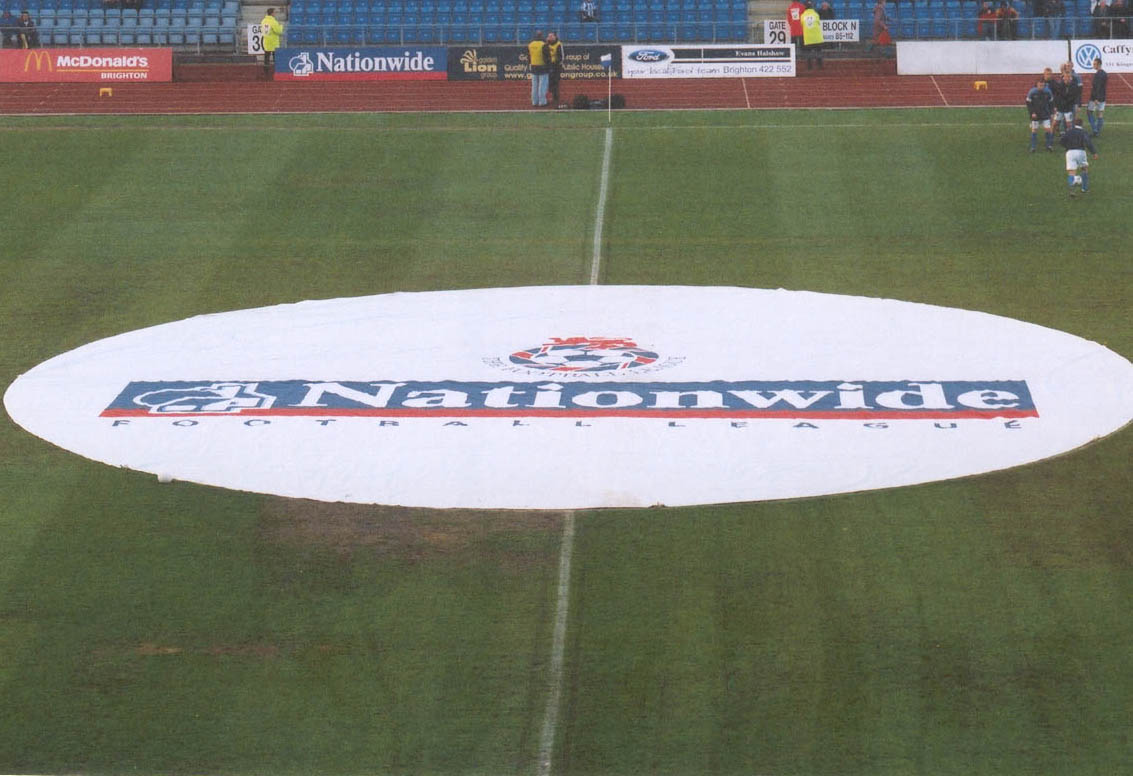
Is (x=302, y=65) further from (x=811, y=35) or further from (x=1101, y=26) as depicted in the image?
(x=1101, y=26)

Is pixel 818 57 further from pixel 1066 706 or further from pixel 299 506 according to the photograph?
pixel 1066 706

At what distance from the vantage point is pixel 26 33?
46594mm

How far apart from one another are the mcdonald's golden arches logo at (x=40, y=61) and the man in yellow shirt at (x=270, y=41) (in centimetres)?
525

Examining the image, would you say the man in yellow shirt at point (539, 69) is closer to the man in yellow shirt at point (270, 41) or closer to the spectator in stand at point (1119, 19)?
the man in yellow shirt at point (270, 41)

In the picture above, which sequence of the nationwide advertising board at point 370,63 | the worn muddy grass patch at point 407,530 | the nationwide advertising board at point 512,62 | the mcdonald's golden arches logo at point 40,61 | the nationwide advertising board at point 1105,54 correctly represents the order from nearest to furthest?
the worn muddy grass patch at point 407,530 → the nationwide advertising board at point 1105,54 → the nationwide advertising board at point 512,62 → the nationwide advertising board at point 370,63 → the mcdonald's golden arches logo at point 40,61

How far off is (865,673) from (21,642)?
598 cm

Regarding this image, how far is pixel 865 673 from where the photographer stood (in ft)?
39.5

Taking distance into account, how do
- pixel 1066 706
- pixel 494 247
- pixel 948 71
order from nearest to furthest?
pixel 1066 706, pixel 494 247, pixel 948 71

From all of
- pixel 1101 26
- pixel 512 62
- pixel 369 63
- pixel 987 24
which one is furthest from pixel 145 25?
pixel 1101 26

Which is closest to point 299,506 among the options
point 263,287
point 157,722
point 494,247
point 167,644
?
point 167,644

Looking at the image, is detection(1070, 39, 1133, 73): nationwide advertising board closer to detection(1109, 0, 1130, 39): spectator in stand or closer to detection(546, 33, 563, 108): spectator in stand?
detection(1109, 0, 1130, 39): spectator in stand

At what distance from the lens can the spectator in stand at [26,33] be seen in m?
45.7

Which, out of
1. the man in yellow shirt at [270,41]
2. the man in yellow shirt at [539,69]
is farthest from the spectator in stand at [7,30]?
the man in yellow shirt at [539,69]

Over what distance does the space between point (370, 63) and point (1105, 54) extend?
17731 millimetres
